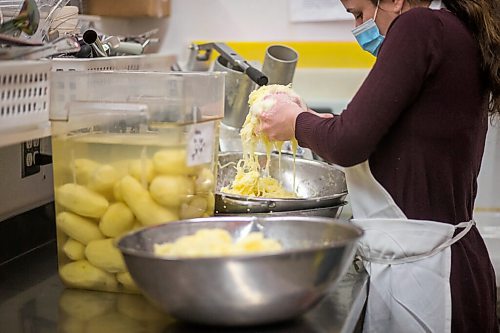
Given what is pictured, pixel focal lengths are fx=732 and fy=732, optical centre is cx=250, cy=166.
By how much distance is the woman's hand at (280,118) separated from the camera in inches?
59.0

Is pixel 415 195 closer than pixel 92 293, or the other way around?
pixel 92 293

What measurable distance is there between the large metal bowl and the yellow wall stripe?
159cm

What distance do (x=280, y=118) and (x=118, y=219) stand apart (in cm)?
44

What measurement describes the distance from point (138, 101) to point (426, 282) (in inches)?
26.0

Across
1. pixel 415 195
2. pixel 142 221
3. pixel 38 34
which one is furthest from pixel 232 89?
pixel 142 221

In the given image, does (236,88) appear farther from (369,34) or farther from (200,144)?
(200,144)

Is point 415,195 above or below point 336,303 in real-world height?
above

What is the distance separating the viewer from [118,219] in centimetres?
121

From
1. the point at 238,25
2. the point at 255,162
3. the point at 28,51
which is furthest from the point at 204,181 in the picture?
the point at 238,25

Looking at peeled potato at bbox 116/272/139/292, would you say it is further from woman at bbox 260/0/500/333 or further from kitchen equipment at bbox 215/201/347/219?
woman at bbox 260/0/500/333

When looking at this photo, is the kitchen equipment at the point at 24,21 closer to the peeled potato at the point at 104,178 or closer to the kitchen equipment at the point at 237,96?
the peeled potato at the point at 104,178

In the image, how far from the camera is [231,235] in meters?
1.16

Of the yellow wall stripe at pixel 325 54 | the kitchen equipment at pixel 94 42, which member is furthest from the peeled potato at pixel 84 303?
the yellow wall stripe at pixel 325 54

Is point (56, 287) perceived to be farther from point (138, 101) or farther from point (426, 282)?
point (426, 282)
